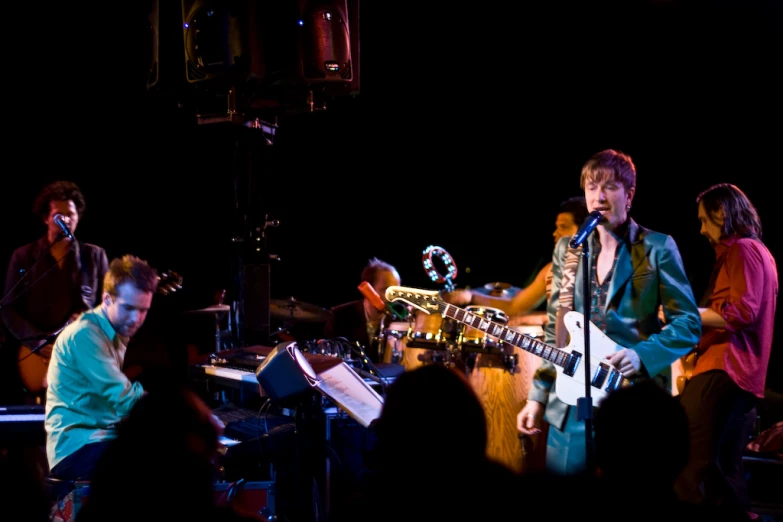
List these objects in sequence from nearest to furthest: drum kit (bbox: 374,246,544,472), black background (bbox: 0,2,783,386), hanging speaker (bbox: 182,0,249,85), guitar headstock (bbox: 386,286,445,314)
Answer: guitar headstock (bbox: 386,286,445,314), hanging speaker (bbox: 182,0,249,85), drum kit (bbox: 374,246,544,472), black background (bbox: 0,2,783,386)

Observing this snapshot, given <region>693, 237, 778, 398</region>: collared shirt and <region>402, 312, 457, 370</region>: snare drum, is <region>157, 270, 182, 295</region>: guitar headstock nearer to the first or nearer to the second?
<region>402, 312, 457, 370</region>: snare drum

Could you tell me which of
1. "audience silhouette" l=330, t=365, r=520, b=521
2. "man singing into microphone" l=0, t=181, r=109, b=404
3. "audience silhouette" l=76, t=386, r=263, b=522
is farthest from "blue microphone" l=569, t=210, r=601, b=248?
"man singing into microphone" l=0, t=181, r=109, b=404

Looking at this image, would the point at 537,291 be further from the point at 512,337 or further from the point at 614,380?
the point at 614,380

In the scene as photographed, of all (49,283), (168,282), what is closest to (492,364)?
(168,282)

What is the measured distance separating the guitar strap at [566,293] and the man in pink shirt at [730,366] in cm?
93

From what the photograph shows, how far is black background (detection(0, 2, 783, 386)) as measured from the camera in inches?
292

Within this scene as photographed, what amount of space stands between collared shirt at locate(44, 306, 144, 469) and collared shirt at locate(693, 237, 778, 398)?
10.5 feet

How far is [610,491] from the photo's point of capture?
1665 mm

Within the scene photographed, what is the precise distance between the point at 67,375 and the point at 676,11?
634cm

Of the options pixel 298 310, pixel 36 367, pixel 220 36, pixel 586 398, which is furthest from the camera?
pixel 298 310

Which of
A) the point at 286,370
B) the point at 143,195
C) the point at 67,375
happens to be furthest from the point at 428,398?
the point at 143,195

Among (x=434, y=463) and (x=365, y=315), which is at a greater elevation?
(x=434, y=463)

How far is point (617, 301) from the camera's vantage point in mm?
3660

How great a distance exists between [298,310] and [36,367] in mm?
2464
